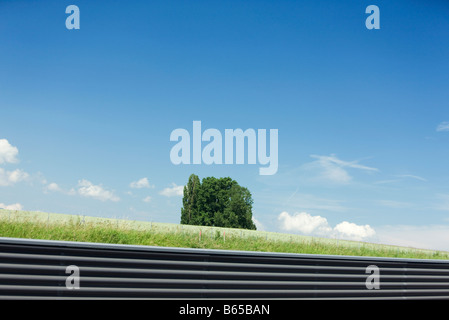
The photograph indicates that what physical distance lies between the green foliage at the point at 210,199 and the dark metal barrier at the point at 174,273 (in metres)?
39.1

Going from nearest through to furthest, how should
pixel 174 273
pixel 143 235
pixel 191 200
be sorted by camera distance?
1. pixel 174 273
2. pixel 143 235
3. pixel 191 200

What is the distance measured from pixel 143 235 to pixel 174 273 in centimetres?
794

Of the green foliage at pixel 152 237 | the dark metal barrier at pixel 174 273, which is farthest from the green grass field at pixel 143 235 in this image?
the dark metal barrier at pixel 174 273

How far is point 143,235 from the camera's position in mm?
13742

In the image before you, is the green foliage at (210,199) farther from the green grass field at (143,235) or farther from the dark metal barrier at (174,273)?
the dark metal barrier at (174,273)

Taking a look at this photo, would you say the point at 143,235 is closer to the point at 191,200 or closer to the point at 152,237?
the point at 152,237

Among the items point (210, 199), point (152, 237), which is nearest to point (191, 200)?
point (210, 199)

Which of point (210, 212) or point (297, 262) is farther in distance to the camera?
point (210, 212)

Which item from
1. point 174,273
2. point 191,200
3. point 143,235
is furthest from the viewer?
point 191,200

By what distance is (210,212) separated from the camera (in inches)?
1967
